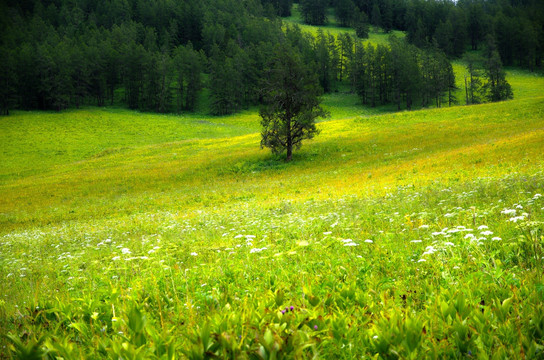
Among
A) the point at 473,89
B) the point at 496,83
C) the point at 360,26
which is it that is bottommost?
the point at 473,89

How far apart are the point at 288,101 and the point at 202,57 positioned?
109m

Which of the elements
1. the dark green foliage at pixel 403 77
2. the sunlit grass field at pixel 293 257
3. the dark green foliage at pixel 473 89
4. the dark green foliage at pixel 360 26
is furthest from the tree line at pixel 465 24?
the sunlit grass field at pixel 293 257

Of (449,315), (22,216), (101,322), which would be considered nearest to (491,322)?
(449,315)

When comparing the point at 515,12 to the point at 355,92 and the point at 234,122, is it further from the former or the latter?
the point at 234,122

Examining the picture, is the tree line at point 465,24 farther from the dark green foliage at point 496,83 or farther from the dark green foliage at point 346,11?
the dark green foliage at point 496,83

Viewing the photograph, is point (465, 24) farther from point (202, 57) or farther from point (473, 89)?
point (202, 57)

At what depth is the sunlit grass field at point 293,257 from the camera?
2.02 meters

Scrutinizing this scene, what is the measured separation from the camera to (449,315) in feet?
7.10

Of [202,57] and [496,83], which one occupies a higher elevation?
[202,57]

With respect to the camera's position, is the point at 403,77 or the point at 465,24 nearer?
the point at 403,77

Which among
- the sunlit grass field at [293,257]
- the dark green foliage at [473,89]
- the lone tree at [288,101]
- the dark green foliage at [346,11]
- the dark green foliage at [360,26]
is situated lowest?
the sunlit grass field at [293,257]

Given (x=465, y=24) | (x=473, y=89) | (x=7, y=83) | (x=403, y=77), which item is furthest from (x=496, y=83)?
(x=7, y=83)

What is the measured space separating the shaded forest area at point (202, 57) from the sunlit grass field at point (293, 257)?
190ft

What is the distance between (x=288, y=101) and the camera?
111 feet
